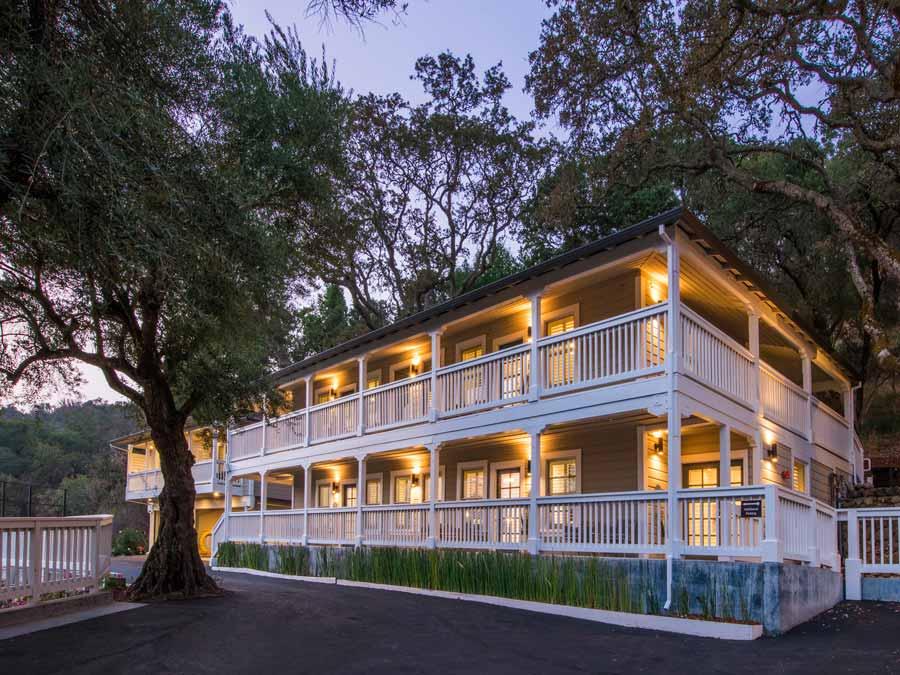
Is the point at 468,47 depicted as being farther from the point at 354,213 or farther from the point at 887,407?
the point at 887,407

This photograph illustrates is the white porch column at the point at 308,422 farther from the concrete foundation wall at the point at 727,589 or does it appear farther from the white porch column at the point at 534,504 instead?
the concrete foundation wall at the point at 727,589

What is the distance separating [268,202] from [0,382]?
546 cm

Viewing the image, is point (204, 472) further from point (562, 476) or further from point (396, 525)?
point (562, 476)

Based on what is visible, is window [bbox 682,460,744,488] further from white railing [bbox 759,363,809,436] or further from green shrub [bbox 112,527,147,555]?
green shrub [bbox 112,527,147,555]

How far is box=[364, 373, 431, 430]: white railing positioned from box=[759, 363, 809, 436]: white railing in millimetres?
7029

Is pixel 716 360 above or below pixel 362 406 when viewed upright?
above

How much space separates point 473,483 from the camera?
19281mm

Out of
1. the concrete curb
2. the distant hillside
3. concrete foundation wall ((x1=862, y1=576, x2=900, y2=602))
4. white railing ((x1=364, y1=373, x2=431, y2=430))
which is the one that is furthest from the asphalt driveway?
the distant hillside

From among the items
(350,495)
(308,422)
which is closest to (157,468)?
(350,495)

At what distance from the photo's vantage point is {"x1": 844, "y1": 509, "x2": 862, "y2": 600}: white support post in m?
13.0

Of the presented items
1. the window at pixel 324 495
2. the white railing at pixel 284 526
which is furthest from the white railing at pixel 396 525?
the window at pixel 324 495

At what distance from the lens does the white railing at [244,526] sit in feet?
76.7

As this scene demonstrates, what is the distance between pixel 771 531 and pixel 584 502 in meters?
3.26

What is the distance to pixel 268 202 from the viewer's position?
12.0m
